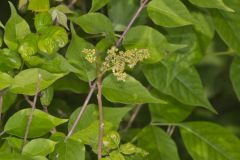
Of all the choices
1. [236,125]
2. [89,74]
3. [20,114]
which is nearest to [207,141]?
[89,74]

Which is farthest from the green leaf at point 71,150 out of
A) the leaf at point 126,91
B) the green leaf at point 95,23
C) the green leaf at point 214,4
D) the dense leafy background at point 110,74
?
the green leaf at point 214,4

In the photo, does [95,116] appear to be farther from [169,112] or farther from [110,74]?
[169,112]

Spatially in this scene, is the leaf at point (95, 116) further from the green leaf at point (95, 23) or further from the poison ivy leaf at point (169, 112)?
the poison ivy leaf at point (169, 112)

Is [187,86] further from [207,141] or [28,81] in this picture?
[28,81]

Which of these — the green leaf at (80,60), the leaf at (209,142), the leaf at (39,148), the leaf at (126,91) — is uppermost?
the green leaf at (80,60)

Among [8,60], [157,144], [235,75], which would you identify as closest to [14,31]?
[8,60]

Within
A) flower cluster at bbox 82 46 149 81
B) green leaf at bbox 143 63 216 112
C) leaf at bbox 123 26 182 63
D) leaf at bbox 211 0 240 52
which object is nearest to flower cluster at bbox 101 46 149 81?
flower cluster at bbox 82 46 149 81
